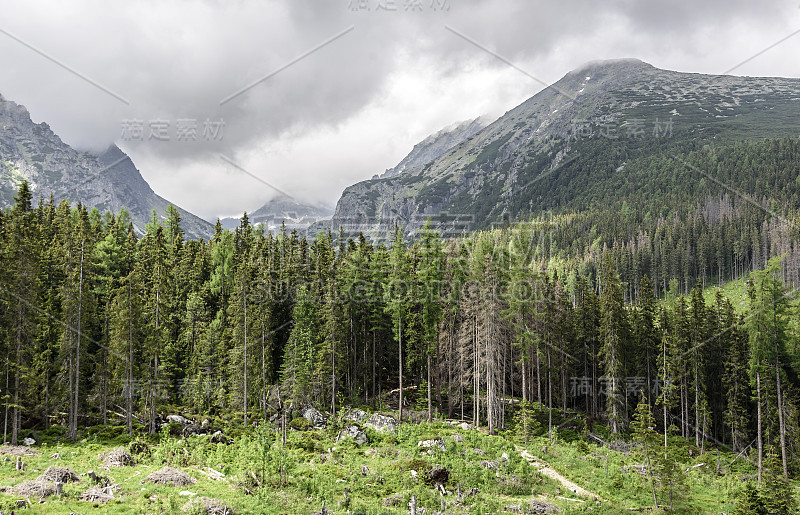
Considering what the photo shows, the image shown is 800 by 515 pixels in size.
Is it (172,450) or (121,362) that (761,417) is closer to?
(172,450)

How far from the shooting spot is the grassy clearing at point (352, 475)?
722 inches

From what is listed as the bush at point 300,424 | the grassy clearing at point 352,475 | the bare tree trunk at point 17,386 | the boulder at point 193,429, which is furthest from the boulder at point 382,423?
the bare tree trunk at point 17,386

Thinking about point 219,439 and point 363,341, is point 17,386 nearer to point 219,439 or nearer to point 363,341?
point 219,439

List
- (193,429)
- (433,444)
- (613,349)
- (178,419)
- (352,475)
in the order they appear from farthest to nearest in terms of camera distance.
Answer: (613,349) < (178,419) < (193,429) < (433,444) < (352,475)

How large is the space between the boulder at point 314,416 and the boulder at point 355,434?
217 inches

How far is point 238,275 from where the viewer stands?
42.7 m

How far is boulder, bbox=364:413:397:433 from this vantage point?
35.3 meters

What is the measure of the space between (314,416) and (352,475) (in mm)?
16526

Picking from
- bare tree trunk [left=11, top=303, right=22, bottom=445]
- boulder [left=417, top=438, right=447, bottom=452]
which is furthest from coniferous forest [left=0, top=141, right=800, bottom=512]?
boulder [left=417, top=438, right=447, bottom=452]

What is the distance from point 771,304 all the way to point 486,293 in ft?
81.8

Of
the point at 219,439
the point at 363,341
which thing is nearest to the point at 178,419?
the point at 219,439

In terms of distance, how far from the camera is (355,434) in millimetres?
33438

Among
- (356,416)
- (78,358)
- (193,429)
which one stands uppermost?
(78,358)

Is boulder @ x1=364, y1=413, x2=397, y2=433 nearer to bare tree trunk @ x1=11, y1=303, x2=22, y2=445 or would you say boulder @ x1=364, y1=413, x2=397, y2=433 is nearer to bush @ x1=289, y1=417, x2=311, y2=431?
bush @ x1=289, y1=417, x2=311, y2=431
